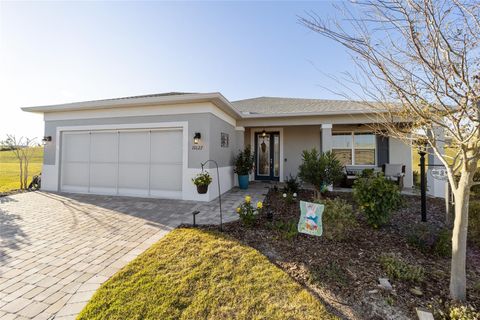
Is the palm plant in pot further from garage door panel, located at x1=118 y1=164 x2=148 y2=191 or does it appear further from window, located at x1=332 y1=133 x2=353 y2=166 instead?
window, located at x1=332 y1=133 x2=353 y2=166

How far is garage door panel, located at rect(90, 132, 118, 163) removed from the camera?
25.0 ft

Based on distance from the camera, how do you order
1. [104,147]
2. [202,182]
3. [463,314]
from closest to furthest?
[463,314], [202,182], [104,147]

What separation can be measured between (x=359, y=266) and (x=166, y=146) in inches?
249

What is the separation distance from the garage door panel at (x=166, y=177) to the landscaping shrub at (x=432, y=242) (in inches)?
244

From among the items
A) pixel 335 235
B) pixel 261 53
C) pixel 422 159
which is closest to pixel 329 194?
pixel 422 159

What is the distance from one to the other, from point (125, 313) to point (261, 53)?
25.2ft

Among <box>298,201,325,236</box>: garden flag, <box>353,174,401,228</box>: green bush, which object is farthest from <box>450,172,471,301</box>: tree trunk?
<box>353,174,401,228</box>: green bush

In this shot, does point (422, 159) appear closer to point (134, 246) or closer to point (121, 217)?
point (134, 246)

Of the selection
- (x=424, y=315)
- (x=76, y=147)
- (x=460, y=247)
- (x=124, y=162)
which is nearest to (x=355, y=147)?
(x=460, y=247)

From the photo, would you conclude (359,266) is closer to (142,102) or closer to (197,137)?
(197,137)

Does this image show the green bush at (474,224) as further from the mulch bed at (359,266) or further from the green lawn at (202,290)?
the green lawn at (202,290)

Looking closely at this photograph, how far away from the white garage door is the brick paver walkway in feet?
2.15

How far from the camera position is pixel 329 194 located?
780 centimetres

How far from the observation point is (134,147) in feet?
24.4
